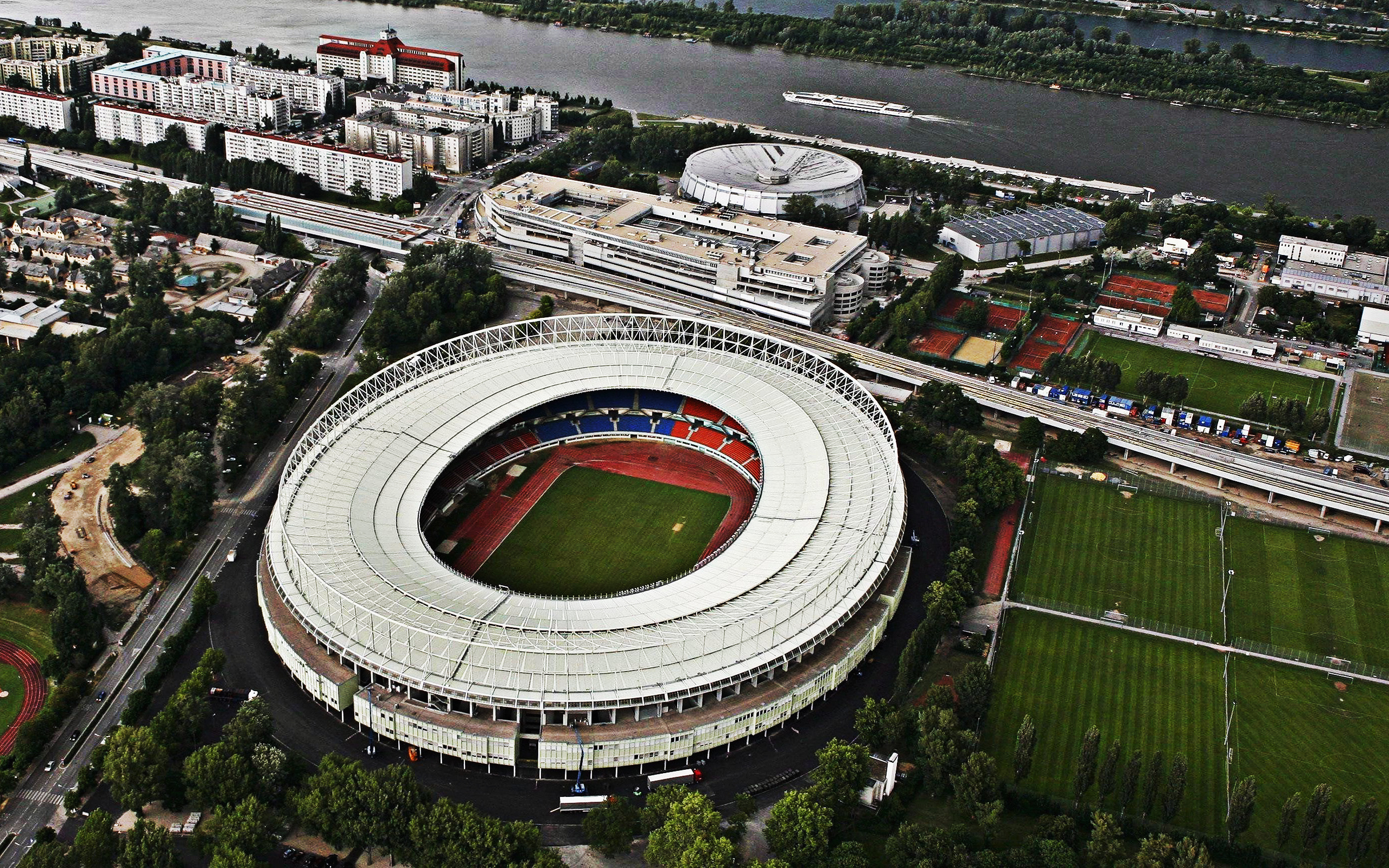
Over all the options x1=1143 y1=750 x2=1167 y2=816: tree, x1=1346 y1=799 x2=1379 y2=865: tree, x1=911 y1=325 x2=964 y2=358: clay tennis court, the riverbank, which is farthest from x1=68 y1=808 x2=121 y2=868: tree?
the riverbank

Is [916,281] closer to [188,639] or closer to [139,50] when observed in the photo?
[188,639]

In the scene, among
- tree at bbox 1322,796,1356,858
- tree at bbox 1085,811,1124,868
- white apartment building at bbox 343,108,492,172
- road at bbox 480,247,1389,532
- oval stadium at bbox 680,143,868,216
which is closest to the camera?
tree at bbox 1085,811,1124,868

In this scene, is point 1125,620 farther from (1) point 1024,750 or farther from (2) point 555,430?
(2) point 555,430

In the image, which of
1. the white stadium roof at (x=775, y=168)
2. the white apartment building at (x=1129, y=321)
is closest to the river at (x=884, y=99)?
the white stadium roof at (x=775, y=168)

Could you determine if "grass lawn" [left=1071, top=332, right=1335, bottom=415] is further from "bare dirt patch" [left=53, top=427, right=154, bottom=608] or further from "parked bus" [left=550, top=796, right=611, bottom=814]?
"bare dirt patch" [left=53, top=427, right=154, bottom=608]

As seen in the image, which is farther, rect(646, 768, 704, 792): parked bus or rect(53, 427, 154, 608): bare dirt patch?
rect(53, 427, 154, 608): bare dirt patch

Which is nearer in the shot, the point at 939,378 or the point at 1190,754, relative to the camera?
the point at 1190,754

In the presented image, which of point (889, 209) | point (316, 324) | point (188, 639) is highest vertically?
point (889, 209)

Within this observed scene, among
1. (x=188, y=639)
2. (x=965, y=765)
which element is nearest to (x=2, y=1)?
(x=188, y=639)
